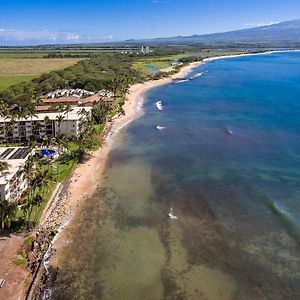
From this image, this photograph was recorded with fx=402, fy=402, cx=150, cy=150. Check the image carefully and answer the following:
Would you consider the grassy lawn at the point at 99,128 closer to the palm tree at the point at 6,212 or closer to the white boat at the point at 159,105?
the white boat at the point at 159,105

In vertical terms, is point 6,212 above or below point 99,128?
above

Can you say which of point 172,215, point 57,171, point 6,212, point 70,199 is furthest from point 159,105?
point 6,212

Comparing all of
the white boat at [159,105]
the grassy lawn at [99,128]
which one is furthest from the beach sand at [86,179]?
the white boat at [159,105]

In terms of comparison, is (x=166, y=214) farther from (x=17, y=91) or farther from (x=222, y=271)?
(x=17, y=91)

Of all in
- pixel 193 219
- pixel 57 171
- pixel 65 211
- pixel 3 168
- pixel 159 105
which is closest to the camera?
pixel 3 168

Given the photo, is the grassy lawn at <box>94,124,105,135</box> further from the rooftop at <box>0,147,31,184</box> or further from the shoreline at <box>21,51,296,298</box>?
the rooftop at <box>0,147,31,184</box>

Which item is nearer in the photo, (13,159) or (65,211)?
(65,211)

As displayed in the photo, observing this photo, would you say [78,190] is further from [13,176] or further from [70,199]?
[13,176]

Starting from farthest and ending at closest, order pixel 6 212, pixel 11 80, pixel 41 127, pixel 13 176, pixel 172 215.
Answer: pixel 11 80 → pixel 41 127 → pixel 172 215 → pixel 13 176 → pixel 6 212

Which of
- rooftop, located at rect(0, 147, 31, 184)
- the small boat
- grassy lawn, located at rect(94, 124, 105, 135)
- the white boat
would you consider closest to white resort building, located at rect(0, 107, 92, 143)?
grassy lawn, located at rect(94, 124, 105, 135)
